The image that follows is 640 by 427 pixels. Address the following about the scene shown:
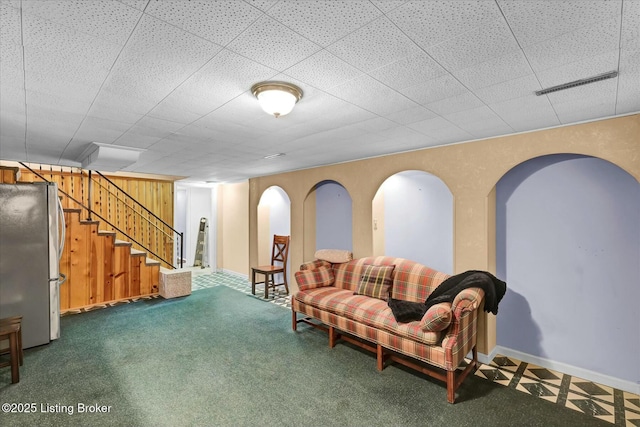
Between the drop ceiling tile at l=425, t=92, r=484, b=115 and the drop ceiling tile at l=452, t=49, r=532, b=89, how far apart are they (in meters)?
0.19

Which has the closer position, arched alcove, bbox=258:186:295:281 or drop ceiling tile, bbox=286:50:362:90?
drop ceiling tile, bbox=286:50:362:90

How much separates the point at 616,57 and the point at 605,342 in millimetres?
2587

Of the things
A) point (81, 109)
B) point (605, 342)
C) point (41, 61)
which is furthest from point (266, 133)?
point (605, 342)

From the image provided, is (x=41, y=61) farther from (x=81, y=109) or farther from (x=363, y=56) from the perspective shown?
(x=363, y=56)

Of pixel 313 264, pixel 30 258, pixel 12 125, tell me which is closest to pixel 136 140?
pixel 12 125

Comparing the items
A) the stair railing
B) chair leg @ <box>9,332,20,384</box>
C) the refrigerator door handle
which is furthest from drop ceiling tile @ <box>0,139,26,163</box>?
chair leg @ <box>9,332,20,384</box>

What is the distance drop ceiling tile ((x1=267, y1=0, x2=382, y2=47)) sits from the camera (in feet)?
3.94

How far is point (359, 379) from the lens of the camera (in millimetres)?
2805

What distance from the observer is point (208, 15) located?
126cm

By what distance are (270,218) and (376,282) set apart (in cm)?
358

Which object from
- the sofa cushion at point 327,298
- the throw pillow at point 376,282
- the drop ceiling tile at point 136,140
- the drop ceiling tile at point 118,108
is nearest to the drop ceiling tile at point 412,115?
the throw pillow at point 376,282

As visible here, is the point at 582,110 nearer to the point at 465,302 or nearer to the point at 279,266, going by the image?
the point at 465,302

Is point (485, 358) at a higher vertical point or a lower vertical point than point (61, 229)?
lower

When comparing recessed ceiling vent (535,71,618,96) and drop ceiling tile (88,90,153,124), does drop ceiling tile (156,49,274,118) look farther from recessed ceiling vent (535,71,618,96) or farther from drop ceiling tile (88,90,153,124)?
recessed ceiling vent (535,71,618,96)
